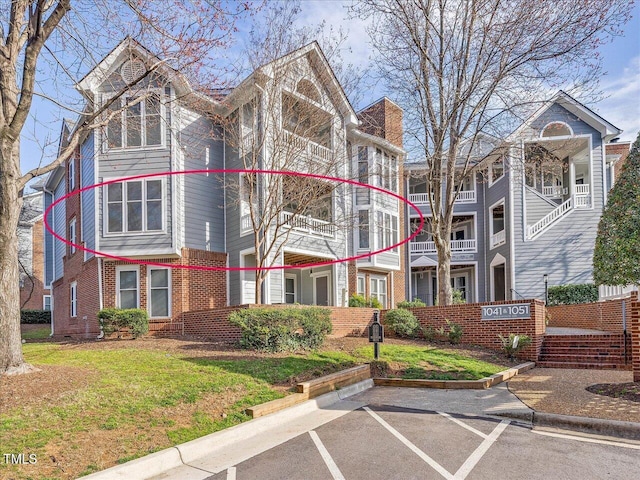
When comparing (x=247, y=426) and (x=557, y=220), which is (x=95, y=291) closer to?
(x=247, y=426)

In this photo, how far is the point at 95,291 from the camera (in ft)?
57.4

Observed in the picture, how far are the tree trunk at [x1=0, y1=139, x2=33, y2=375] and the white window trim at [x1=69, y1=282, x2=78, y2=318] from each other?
1330cm

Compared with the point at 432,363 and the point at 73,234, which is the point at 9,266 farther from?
the point at 73,234

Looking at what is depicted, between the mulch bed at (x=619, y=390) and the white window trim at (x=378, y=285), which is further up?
the white window trim at (x=378, y=285)

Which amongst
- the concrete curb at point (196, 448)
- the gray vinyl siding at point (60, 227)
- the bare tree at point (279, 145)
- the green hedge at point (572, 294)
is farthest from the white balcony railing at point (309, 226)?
the gray vinyl siding at point (60, 227)

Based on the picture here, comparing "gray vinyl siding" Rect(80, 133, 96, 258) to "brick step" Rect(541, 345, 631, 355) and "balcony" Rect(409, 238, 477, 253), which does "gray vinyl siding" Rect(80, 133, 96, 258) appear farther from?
"balcony" Rect(409, 238, 477, 253)

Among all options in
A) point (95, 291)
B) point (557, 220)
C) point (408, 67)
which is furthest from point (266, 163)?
point (557, 220)

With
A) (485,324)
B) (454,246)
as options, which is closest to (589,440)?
(485,324)

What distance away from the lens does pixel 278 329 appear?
37.5 feet

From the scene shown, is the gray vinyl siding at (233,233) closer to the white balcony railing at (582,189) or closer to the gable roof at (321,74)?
the gable roof at (321,74)

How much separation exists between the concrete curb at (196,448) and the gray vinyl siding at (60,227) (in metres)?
19.9

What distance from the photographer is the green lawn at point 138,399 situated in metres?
5.38

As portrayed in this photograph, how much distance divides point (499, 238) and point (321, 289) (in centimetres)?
1197

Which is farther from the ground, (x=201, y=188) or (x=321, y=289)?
(x=201, y=188)
